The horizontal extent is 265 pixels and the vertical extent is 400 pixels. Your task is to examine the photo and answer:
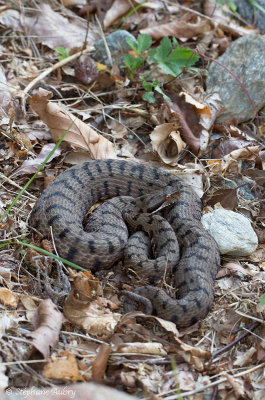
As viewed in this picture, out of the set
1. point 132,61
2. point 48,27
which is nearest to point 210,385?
point 132,61

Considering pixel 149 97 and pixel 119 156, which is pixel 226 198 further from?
pixel 149 97

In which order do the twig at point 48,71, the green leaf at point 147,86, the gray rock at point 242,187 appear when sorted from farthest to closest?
the green leaf at point 147,86
the twig at point 48,71
the gray rock at point 242,187

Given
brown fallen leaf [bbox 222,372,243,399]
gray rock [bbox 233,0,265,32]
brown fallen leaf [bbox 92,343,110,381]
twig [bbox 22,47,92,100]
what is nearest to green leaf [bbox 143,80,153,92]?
twig [bbox 22,47,92,100]

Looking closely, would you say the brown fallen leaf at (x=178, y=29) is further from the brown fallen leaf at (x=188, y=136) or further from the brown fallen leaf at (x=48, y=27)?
the brown fallen leaf at (x=188, y=136)

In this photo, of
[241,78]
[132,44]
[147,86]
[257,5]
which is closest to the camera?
[147,86]

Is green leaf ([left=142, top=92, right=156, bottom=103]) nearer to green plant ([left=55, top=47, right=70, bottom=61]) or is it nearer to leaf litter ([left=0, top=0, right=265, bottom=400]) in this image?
leaf litter ([left=0, top=0, right=265, bottom=400])

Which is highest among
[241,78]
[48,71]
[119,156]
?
[241,78]

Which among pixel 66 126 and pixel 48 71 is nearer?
pixel 66 126

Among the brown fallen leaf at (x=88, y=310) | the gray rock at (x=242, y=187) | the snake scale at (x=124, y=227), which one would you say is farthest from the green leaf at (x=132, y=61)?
the brown fallen leaf at (x=88, y=310)
